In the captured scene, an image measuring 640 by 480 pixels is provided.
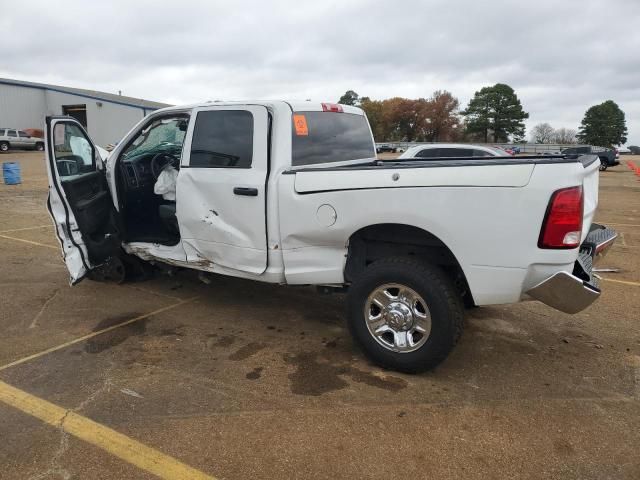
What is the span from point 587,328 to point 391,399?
2263 mm

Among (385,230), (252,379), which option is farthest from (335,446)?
(385,230)

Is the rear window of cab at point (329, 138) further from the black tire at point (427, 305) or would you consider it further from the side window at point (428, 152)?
the side window at point (428, 152)

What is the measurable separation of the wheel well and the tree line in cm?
8812

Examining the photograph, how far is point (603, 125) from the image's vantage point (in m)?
91.5

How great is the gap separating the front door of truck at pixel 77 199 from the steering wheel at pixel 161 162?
20.7 inches

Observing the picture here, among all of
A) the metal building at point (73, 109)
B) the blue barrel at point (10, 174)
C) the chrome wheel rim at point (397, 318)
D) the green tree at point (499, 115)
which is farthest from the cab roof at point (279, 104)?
the green tree at point (499, 115)

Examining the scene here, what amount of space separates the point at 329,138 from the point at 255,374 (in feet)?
6.88

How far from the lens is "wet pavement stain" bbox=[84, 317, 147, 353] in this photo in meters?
4.00

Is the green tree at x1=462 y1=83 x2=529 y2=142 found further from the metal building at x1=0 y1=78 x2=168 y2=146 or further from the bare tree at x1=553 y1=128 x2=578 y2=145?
the metal building at x1=0 y1=78 x2=168 y2=146

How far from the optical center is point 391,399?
324cm

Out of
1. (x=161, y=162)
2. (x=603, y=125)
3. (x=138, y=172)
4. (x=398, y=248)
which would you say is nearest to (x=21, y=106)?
(x=161, y=162)

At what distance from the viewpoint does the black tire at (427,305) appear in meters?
3.29

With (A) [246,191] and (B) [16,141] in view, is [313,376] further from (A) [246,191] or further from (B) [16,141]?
(B) [16,141]

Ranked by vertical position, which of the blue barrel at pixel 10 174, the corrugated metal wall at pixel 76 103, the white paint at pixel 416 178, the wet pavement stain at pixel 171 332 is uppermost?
the corrugated metal wall at pixel 76 103
